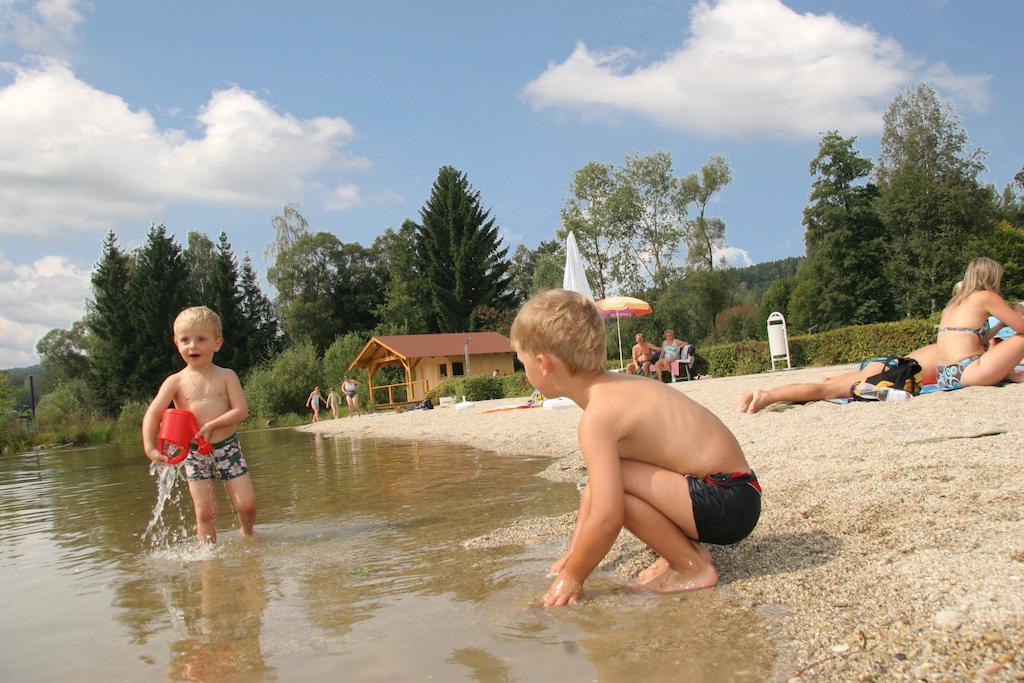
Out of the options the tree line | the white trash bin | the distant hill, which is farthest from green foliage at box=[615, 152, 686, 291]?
the distant hill

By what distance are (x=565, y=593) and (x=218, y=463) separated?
9.50 feet

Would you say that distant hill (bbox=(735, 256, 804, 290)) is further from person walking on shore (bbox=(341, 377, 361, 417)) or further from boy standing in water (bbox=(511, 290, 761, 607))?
boy standing in water (bbox=(511, 290, 761, 607))

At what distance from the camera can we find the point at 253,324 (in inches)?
2211

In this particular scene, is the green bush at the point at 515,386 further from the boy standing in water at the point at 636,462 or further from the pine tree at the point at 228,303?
the pine tree at the point at 228,303

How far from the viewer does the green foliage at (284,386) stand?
36406 millimetres

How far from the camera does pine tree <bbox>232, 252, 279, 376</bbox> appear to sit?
5431 centimetres

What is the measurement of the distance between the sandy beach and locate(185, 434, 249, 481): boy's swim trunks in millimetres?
1820

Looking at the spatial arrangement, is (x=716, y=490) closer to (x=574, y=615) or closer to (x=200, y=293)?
(x=574, y=615)

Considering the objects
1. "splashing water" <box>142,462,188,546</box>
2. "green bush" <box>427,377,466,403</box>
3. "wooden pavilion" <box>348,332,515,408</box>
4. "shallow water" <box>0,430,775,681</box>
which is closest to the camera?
"shallow water" <box>0,430,775,681</box>

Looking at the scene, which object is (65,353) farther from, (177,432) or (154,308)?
(177,432)

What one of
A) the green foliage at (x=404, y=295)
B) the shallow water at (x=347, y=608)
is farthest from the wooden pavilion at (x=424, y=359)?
the shallow water at (x=347, y=608)

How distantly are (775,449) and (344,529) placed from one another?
10.9ft

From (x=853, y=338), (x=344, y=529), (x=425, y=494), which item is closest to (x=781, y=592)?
(x=344, y=529)

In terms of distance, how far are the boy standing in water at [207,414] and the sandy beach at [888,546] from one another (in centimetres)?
180
